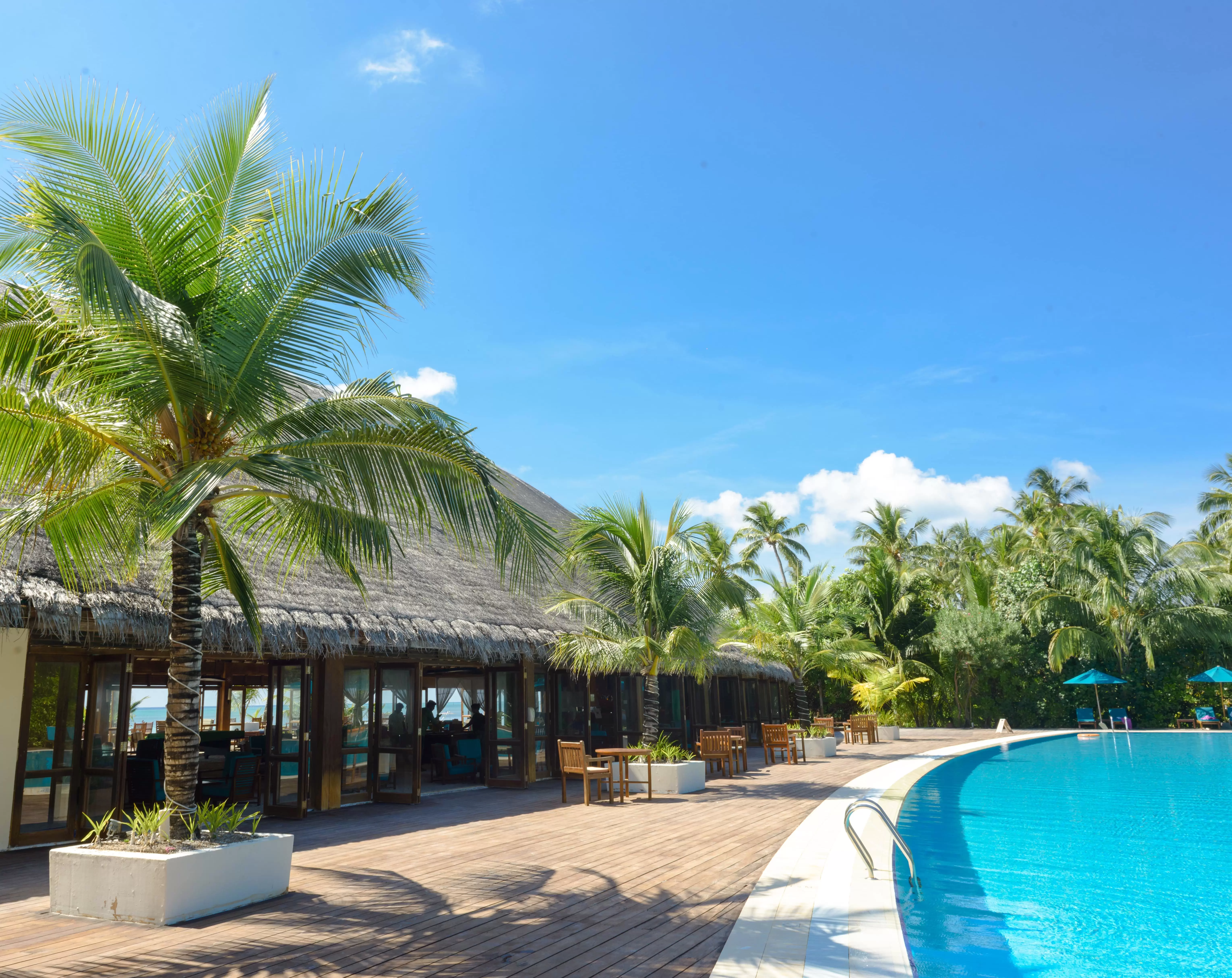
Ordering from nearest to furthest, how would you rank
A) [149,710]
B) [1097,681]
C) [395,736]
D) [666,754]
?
[395,736], [666,754], [149,710], [1097,681]

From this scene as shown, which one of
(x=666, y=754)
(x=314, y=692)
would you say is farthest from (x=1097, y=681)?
(x=314, y=692)

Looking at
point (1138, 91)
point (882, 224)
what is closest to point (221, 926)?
point (882, 224)

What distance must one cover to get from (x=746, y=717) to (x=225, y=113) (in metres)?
20.5

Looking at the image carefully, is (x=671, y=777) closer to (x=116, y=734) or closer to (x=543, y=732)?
(x=543, y=732)

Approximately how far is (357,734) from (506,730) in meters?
3.08

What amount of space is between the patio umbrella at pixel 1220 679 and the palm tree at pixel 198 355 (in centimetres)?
2592

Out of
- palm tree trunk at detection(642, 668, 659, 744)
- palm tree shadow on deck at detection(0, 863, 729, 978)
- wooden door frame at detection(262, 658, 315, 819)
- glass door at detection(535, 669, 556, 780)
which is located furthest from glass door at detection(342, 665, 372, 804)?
palm tree shadow on deck at detection(0, 863, 729, 978)

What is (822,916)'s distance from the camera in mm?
4914

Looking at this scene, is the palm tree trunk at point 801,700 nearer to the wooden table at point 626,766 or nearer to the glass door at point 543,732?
the glass door at point 543,732

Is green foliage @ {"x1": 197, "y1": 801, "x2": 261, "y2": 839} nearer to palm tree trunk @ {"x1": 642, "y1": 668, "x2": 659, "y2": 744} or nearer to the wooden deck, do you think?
the wooden deck

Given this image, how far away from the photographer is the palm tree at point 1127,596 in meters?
26.4

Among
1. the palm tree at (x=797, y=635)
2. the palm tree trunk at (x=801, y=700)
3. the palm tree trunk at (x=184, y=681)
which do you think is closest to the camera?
the palm tree trunk at (x=184, y=681)

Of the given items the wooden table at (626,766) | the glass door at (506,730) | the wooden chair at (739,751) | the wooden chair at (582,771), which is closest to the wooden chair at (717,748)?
the wooden chair at (739,751)

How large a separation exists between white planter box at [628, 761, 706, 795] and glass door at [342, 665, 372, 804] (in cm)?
376
